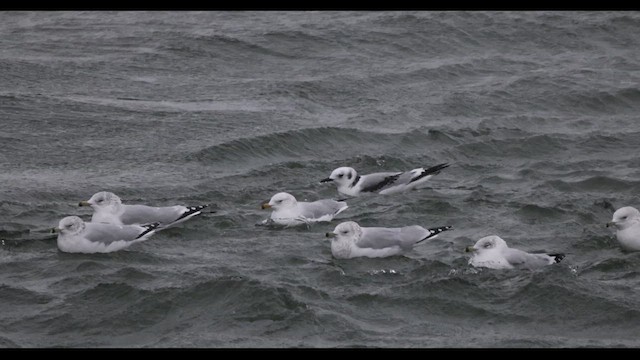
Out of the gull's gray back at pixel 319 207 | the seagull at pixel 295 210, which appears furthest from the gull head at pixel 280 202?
the gull's gray back at pixel 319 207

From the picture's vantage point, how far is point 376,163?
48.0 ft

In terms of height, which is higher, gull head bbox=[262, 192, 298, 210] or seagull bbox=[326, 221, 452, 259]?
gull head bbox=[262, 192, 298, 210]

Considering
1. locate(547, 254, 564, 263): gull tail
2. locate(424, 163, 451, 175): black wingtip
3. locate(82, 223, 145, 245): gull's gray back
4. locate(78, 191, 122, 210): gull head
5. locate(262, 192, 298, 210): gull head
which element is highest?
locate(78, 191, 122, 210): gull head

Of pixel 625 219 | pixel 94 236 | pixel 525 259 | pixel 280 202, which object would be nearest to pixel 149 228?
pixel 94 236

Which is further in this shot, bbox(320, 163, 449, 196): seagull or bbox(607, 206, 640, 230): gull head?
bbox(320, 163, 449, 196): seagull

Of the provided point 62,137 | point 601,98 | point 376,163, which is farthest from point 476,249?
point 601,98

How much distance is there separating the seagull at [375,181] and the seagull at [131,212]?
84.3 inches

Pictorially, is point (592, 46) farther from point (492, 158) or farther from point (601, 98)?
point (492, 158)

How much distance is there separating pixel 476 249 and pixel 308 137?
5573mm

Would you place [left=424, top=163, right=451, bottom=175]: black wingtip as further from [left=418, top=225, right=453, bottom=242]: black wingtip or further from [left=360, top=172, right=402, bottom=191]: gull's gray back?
[left=418, top=225, right=453, bottom=242]: black wingtip

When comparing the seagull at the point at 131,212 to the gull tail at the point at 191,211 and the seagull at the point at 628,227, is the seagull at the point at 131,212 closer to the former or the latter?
the gull tail at the point at 191,211

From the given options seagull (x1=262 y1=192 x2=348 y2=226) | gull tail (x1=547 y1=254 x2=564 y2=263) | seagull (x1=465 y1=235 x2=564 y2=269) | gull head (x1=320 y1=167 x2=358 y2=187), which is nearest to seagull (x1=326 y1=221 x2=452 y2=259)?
seagull (x1=465 y1=235 x2=564 y2=269)

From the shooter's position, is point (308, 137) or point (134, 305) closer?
point (134, 305)

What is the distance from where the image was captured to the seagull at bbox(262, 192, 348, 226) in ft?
38.2
